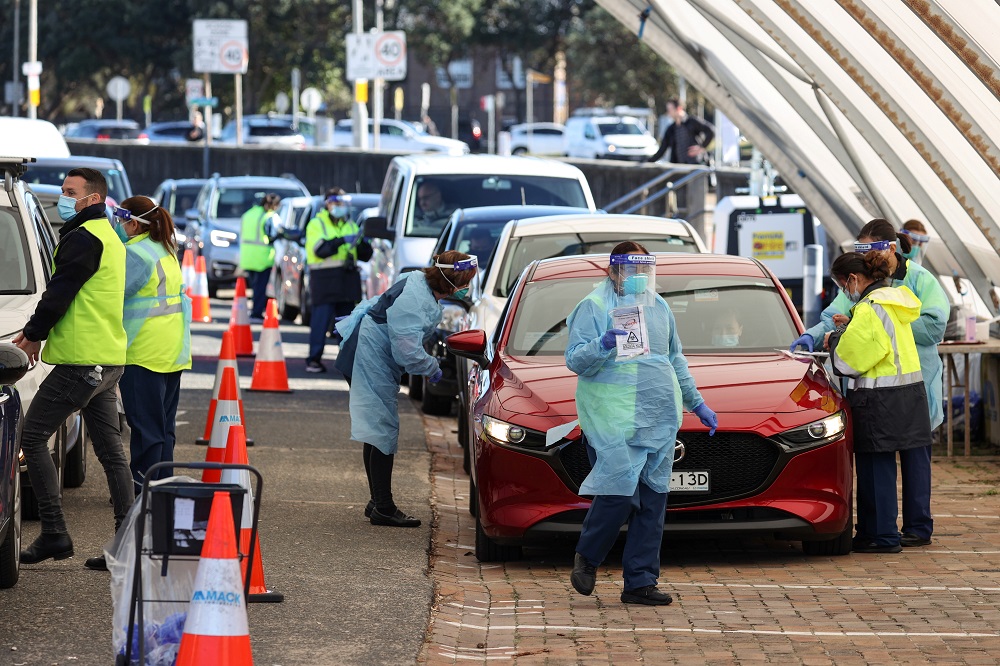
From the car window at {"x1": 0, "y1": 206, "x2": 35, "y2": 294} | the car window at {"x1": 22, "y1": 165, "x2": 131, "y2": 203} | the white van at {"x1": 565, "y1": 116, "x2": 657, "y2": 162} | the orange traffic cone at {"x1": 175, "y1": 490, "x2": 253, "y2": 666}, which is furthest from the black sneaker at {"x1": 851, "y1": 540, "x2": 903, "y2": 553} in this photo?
the white van at {"x1": 565, "y1": 116, "x2": 657, "y2": 162}

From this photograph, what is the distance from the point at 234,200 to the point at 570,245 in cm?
1660

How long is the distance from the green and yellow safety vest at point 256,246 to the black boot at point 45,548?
48.0ft

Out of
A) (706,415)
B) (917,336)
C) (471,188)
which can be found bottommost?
(706,415)

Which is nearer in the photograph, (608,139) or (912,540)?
(912,540)

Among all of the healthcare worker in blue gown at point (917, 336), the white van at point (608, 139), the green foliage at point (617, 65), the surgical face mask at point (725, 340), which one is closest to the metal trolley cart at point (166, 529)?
the surgical face mask at point (725, 340)

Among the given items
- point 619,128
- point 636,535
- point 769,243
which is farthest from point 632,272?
point 619,128

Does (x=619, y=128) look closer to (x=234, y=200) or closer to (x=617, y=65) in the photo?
(x=617, y=65)

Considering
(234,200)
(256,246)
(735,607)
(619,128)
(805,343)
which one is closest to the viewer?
(735,607)

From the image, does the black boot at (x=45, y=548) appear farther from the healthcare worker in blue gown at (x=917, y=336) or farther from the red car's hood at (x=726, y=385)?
the healthcare worker in blue gown at (x=917, y=336)

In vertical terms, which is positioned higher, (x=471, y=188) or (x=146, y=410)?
(x=471, y=188)

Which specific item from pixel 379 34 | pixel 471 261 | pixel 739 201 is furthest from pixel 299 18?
pixel 471 261

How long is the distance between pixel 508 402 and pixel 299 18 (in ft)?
209

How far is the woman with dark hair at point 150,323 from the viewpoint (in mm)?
8492

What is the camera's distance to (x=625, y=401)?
7367 millimetres
